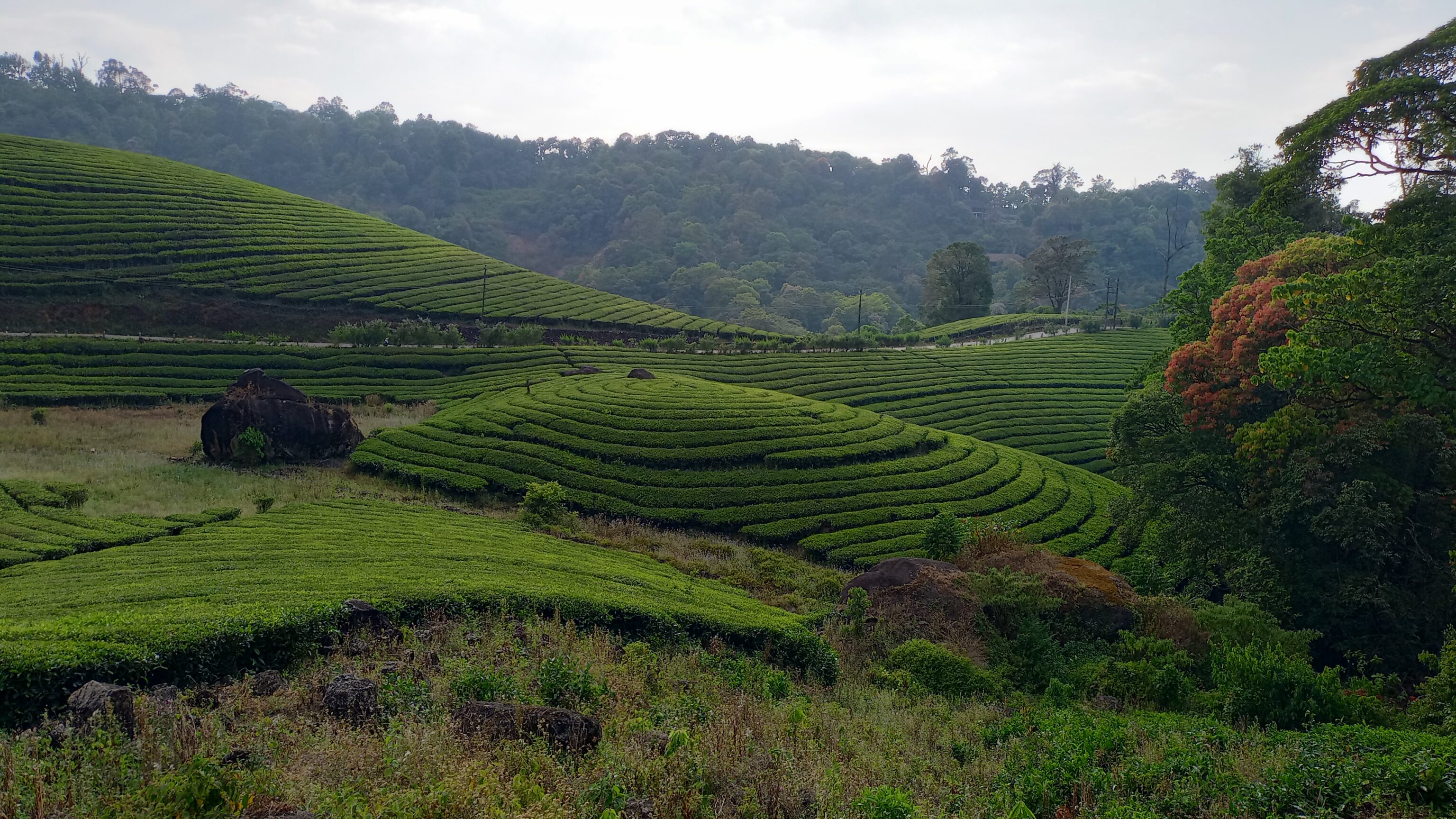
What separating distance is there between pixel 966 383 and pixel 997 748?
40836mm

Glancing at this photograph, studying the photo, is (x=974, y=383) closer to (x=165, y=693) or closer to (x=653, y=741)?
(x=653, y=741)

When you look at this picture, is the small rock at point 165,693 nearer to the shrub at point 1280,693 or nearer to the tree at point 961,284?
the shrub at point 1280,693

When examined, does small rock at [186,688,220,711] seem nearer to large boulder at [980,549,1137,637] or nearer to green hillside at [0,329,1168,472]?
large boulder at [980,549,1137,637]

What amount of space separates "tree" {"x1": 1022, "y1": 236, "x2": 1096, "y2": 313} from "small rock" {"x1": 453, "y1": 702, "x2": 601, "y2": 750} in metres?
92.3

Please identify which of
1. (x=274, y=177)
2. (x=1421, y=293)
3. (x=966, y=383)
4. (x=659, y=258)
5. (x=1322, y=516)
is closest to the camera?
(x=1421, y=293)

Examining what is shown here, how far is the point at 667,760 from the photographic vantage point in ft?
22.6

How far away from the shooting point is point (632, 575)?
58.0ft

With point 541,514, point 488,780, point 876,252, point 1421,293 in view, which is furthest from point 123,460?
point 876,252

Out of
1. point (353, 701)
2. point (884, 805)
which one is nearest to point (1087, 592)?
point (884, 805)

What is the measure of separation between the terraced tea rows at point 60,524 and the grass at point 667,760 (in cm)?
1039

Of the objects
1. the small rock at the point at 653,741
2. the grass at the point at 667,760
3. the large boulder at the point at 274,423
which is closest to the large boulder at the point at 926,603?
the grass at the point at 667,760

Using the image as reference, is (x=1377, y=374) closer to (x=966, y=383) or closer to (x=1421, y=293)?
(x=1421, y=293)

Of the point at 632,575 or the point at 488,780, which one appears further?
the point at 632,575

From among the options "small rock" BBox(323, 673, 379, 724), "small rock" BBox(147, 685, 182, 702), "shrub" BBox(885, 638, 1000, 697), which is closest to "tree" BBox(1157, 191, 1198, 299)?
"shrub" BBox(885, 638, 1000, 697)
